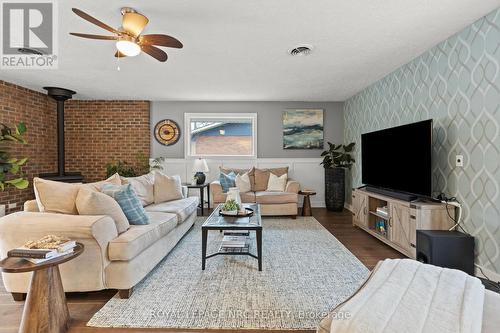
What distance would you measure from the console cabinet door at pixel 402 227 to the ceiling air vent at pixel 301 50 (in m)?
2.17

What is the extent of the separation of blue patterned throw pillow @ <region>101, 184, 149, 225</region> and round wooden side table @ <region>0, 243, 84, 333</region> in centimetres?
81

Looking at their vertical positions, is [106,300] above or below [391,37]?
below

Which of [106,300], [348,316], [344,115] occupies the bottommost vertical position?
[106,300]

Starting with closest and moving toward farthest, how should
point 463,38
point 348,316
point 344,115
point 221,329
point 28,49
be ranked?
point 348,316 → point 221,329 → point 463,38 → point 28,49 → point 344,115

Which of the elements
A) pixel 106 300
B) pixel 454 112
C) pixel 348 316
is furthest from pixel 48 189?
pixel 454 112

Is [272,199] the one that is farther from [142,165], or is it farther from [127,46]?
[127,46]

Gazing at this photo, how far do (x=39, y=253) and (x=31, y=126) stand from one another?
4.62m

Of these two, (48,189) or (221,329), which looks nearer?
(221,329)

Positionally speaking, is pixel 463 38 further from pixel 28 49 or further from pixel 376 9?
pixel 28 49

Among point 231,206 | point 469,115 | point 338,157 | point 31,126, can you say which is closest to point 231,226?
point 231,206

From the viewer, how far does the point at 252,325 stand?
175cm

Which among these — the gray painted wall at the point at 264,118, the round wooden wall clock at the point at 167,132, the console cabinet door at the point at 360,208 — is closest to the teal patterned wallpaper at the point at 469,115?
the console cabinet door at the point at 360,208

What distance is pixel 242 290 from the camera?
2.18 m

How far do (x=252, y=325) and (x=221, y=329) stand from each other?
214 millimetres
